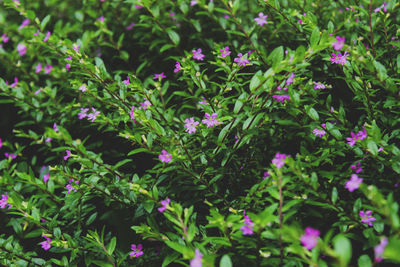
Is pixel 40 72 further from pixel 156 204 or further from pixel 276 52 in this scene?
pixel 276 52

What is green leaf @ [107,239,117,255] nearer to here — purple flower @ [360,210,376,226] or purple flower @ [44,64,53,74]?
purple flower @ [360,210,376,226]

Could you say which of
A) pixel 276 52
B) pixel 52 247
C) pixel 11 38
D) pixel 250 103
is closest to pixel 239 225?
pixel 250 103

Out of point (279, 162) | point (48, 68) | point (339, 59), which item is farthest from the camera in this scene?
point (48, 68)

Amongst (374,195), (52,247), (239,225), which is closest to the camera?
(374,195)

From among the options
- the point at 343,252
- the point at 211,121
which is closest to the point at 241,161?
the point at 211,121

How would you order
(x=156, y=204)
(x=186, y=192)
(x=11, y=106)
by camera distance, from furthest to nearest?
1. (x=11, y=106)
2. (x=186, y=192)
3. (x=156, y=204)

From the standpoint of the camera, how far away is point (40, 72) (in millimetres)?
3002

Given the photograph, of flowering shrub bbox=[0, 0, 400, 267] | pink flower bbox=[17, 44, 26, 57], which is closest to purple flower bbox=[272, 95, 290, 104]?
flowering shrub bbox=[0, 0, 400, 267]

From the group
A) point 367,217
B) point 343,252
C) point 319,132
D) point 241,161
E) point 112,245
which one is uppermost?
point 343,252

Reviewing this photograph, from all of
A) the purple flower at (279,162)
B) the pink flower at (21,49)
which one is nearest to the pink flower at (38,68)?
the pink flower at (21,49)

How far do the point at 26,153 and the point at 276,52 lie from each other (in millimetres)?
2502

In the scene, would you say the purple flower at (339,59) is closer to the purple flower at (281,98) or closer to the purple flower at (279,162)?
the purple flower at (281,98)

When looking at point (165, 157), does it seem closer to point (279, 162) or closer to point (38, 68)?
point (279, 162)

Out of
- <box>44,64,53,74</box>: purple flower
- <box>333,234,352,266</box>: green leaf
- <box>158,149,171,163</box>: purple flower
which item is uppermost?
<box>333,234,352,266</box>: green leaf
